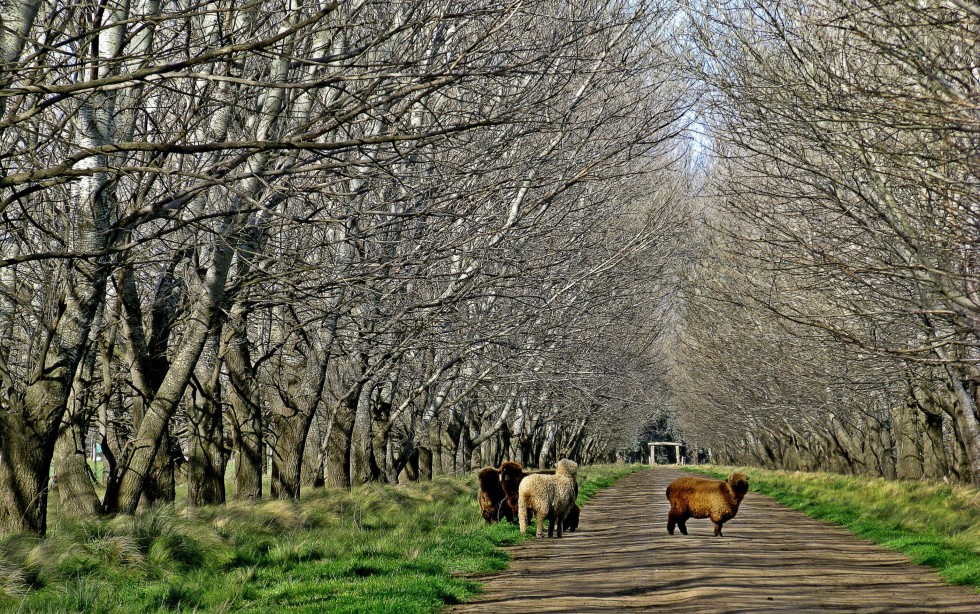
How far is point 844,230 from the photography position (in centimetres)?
1720

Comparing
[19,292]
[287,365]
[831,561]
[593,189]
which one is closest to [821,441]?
[593,189]


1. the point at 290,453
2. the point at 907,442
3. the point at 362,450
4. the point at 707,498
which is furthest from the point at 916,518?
the point at 907,442

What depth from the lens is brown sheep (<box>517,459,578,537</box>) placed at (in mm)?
14461

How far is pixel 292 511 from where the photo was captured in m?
14.3

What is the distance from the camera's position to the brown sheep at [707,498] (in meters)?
14.2

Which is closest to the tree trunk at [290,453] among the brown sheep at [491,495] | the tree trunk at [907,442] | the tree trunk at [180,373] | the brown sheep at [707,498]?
the brown sheep at [491,495]

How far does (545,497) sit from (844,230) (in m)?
6.72

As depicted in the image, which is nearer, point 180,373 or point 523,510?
point 180,373

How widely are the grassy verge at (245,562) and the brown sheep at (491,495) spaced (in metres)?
1.12

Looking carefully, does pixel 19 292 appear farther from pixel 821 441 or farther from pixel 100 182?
pixel 821 441

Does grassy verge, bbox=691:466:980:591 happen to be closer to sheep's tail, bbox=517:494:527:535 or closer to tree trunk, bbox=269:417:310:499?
sheep's tail, bbox=517:494:527:535

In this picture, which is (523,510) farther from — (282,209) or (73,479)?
(73,479)

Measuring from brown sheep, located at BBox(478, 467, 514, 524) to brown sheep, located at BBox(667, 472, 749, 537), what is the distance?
273cm

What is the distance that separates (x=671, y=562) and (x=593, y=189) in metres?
11.1
